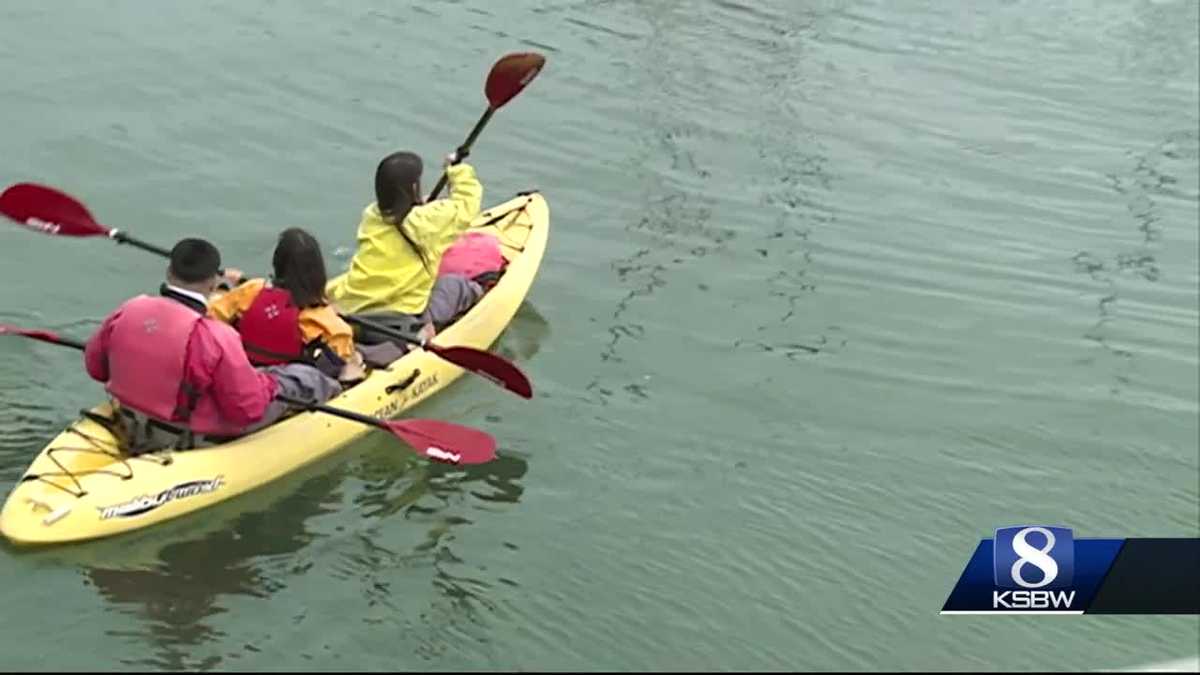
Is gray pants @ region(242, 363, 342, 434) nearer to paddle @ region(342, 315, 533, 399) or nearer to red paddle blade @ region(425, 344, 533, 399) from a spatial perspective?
paddle @ region(342, 315, 533, 399)

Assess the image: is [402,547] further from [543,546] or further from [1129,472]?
[1129,472]

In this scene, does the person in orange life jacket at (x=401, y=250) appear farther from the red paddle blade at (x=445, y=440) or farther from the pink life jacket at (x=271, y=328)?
the red paddle blade at (x=445, y=440)

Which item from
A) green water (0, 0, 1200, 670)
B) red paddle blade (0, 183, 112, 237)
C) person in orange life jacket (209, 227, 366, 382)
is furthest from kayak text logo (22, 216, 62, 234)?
person in orange life jacket (209, 227, 366, 382)

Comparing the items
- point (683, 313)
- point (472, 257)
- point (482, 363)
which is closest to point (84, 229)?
point (482, 363)

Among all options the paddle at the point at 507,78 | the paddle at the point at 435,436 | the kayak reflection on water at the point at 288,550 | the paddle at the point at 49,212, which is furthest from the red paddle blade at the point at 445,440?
the paddle at the point at 507,78

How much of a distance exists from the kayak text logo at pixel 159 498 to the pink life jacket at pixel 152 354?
30 centimetres

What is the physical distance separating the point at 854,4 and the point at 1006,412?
317 inches

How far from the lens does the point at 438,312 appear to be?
8.52 m

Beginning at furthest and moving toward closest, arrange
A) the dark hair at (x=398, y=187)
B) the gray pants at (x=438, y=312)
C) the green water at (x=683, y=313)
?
the gray pants at (x=438, y=312) → the dark hair at (x=398, y=187) → the green water at (x=683, y=313)

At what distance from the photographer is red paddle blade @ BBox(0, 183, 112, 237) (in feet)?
25.7

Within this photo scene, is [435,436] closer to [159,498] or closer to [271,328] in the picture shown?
[271,328]

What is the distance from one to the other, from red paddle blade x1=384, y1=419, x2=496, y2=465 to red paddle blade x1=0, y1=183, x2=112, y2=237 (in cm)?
187

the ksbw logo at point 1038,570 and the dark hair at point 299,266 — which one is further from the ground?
the ksbw logo at point 1038,570

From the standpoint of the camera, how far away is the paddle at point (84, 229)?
7664 mm
